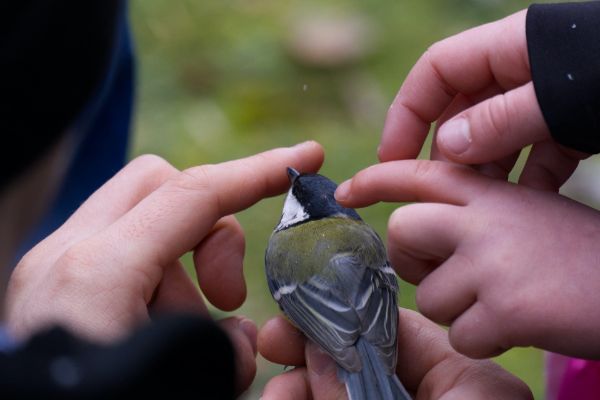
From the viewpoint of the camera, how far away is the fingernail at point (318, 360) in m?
1.66

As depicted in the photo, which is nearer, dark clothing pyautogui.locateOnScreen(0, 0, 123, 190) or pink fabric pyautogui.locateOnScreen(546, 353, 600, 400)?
dark clothing pyautogui.locateOnScreen(0, 0, 123, 190)

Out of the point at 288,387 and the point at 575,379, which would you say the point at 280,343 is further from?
the point at 575,379

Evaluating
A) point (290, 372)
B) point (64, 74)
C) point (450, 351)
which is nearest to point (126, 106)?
point (290, 372)

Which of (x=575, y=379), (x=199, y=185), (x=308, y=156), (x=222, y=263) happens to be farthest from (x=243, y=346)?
(x=575, y=379)

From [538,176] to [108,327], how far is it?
732mm

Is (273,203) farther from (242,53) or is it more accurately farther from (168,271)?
(168,271)

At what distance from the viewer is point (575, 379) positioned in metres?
1.83

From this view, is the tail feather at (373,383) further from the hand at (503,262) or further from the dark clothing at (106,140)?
the dark clothing at (106,140)

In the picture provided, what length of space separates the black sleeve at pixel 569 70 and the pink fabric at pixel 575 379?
591 mm

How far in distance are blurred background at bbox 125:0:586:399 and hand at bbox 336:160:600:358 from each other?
5.94ft

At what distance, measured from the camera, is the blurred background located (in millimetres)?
3629

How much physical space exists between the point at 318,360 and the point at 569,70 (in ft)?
2.27

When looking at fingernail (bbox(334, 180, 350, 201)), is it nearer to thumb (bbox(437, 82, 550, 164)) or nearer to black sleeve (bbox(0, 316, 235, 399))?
thumb (bbox(437, 82, 550, 164))

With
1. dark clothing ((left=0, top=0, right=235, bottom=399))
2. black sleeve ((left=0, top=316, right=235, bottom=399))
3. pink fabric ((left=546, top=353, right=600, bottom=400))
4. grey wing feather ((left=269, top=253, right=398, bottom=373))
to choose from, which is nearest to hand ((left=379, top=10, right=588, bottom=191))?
grey wing feather ((left=269, top=253, right=398, bottom=373))
